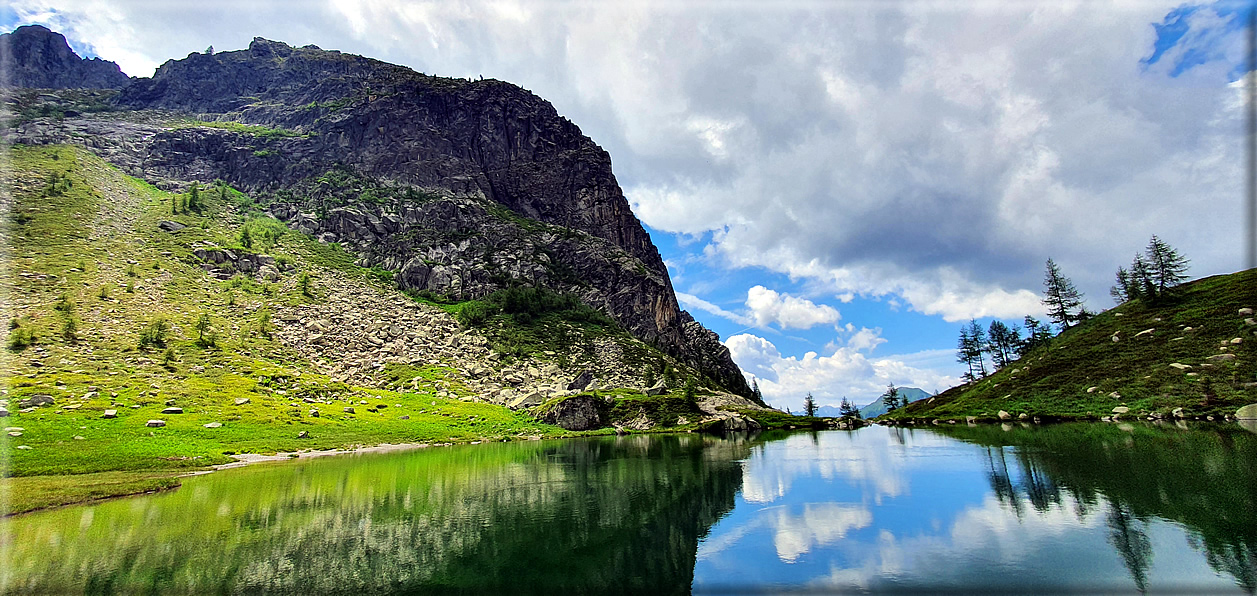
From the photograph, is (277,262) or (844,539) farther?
(277,262)

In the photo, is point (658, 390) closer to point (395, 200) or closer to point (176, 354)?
point (176, 354)

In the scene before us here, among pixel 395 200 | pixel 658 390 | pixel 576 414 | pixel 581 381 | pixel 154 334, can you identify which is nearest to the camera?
pixel 154 334

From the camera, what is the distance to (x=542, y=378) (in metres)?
114

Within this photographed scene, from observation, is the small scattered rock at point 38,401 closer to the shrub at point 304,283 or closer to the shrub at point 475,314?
the shrub at point 304,283

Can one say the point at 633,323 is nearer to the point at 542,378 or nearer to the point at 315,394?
the point at 542,378

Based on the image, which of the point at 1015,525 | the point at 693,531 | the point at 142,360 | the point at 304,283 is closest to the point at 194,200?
the point at 304,283

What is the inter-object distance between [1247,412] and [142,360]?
13848 cm

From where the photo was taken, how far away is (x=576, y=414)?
93.8m

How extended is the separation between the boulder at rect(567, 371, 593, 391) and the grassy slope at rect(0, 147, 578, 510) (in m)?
19.5

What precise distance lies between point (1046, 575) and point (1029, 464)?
84.9 feet

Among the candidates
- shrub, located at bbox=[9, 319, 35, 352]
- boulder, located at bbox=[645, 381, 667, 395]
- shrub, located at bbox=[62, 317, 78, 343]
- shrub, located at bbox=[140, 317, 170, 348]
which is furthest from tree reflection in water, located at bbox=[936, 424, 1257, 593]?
shrub, located at bbox=[62, 317, 78, 343]

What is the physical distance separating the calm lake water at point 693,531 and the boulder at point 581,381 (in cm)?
7155

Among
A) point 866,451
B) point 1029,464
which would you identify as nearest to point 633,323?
point 866,451

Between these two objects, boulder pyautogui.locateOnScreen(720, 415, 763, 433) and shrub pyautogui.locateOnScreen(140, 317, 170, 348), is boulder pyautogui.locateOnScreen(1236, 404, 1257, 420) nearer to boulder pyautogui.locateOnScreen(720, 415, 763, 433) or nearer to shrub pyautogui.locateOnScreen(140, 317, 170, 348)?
boulder pyautogui.locateOnScreen(720, 415, 763, 433)
